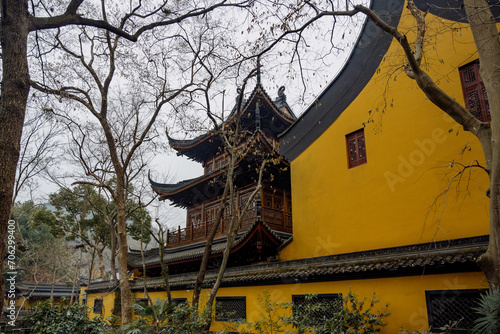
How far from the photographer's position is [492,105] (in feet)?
11.8

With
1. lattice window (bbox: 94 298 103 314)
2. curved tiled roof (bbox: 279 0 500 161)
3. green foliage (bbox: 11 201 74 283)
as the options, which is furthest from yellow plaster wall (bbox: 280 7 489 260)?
green foliage (bbox: 11 201 74 283)

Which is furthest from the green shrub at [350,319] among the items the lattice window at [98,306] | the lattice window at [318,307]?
the lattice window at [98,306]

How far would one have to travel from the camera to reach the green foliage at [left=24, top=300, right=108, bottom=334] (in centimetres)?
546

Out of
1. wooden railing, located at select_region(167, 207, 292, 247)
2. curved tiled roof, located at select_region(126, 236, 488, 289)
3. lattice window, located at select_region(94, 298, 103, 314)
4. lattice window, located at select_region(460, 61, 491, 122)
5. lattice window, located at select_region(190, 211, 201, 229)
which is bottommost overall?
lattice window, located at select_region(94, 298, 103, 314)

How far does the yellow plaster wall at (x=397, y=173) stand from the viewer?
5469mm

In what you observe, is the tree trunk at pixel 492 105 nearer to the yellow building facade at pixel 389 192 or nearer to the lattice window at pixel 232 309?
the yellow building facade at pixel 389 192

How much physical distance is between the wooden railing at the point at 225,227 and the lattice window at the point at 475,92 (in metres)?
5.52

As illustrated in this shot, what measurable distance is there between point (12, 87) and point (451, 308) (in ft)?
19.3

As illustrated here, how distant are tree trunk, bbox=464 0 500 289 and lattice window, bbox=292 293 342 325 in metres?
2.38

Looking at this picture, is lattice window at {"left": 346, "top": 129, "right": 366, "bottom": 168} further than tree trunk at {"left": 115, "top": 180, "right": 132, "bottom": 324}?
No

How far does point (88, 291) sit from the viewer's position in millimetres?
15609

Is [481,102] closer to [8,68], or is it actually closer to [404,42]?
[404,42]

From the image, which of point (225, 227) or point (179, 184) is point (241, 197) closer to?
point (225, 227)

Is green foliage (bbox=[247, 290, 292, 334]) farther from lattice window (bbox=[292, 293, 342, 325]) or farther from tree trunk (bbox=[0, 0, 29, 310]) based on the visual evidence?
tree trunk (bbox=[0, 0, 29, 310])
